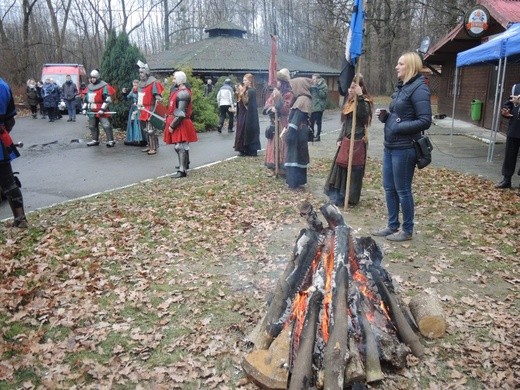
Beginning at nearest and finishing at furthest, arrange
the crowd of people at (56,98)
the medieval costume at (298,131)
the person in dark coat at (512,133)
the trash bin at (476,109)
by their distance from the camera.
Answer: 1. the medieval costume at (298,131)
2. the person in dark coat at (512,133)
3. the trash bin at (476,109)
4. the crowd of people at (56,98)

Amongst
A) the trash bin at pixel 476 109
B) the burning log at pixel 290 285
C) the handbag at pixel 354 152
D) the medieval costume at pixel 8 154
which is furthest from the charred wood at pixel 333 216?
the trash bin at pixel 476 109

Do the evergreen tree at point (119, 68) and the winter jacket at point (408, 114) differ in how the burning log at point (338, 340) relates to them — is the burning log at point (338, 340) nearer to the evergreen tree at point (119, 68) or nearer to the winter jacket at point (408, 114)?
the winter jacket at point (408, 114)

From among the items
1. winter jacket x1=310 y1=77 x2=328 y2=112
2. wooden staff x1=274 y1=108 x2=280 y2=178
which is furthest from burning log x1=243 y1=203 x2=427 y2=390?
winter jacket x1=310 y1=77 x2=328 y2=112

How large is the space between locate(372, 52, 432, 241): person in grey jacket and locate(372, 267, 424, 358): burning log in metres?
2.18

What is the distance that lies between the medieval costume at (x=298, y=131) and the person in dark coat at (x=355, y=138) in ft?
3.06

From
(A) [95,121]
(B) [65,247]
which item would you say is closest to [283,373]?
(B) [65,247]

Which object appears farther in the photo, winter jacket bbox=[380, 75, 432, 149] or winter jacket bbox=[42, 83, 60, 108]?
winter jacket bbox=[42, 83, 60, 108]

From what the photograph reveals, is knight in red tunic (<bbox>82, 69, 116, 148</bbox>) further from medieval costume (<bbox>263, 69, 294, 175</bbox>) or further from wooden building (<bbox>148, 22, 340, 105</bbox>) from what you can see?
wooden building (<bbox>148, 22, 340, 105</bbox>)

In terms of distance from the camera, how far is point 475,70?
20.4 metres

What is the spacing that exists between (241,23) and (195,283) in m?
59.9

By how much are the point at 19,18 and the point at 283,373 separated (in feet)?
197

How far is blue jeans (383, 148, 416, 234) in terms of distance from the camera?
17.7ft

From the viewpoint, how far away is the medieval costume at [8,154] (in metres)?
5.91

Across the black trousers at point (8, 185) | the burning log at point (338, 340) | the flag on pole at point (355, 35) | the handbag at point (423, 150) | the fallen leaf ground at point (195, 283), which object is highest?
the flag on pole at point (355, 35)
